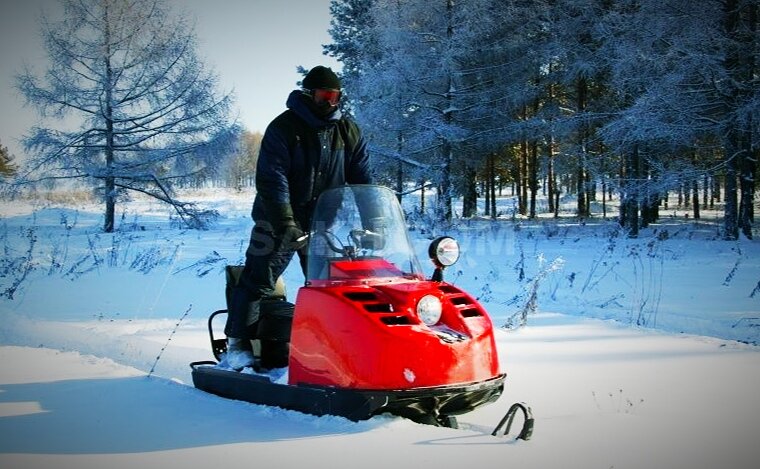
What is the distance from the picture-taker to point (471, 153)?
909 inches

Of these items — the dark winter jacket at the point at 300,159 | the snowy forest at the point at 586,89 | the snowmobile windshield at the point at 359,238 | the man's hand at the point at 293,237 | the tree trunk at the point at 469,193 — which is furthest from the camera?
the tree trunk at the point at 469,193

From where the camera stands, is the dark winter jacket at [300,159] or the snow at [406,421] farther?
the dark winter jacket at [300,159]

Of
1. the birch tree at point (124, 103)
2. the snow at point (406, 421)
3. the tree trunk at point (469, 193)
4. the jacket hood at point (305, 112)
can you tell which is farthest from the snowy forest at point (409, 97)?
the jacket hood at point (305, 112)

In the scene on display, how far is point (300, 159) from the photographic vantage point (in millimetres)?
4387

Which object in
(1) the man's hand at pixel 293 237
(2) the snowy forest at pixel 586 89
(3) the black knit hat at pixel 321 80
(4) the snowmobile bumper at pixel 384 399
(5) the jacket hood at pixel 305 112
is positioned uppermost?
(2) the snowy forest at pixel 586 89

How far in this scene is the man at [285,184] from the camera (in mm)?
4242

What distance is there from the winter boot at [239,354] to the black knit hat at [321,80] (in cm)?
188

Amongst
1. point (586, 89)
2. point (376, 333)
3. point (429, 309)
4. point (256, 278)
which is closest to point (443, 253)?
point (429, 309)

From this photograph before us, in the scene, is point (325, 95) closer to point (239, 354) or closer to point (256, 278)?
point (256, 278)

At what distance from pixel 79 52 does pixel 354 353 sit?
65.0 ft

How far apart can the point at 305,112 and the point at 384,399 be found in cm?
208

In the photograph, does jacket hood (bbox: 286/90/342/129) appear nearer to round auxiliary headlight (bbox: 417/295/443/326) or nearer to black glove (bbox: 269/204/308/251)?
black glove (bbox: 269/204/308/251)

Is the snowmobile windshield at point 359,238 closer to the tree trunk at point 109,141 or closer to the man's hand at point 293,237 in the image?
the man's hand at point 293,237

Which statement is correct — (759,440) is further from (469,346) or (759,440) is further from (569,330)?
(569,330)
